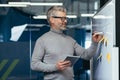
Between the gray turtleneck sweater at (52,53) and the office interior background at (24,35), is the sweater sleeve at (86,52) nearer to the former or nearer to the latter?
the gray turtleneck sweater at (52,53)

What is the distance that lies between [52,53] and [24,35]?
3.00m

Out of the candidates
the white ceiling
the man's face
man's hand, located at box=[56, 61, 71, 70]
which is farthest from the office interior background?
man's hand, located at box=[56, 61, 71, 70]

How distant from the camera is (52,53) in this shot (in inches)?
110

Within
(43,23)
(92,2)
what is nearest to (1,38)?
(43,23)

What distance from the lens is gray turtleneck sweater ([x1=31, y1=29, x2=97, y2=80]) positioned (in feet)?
9.13

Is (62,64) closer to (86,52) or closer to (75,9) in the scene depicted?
(86,52)

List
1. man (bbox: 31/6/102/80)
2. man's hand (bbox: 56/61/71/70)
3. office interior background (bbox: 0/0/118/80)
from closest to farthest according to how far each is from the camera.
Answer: man's hand (bbox: 56/61/71/70)
man (bbox: 31/6/102/80)
office interior background (bbox: 0/0/118/80)

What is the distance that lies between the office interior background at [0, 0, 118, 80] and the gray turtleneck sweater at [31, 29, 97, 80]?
9.19ft

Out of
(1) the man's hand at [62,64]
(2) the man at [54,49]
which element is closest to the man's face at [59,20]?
(2) the man at [54,49]

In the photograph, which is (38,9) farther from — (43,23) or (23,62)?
(23,62)

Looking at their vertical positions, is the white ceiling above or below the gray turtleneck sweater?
above

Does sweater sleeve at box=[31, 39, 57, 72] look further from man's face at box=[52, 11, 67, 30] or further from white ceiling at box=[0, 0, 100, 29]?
white ceiling at box=[0, 0, 100, 29]

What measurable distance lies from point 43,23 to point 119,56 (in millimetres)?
3763

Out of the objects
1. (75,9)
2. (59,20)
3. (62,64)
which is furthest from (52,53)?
(75,9)
